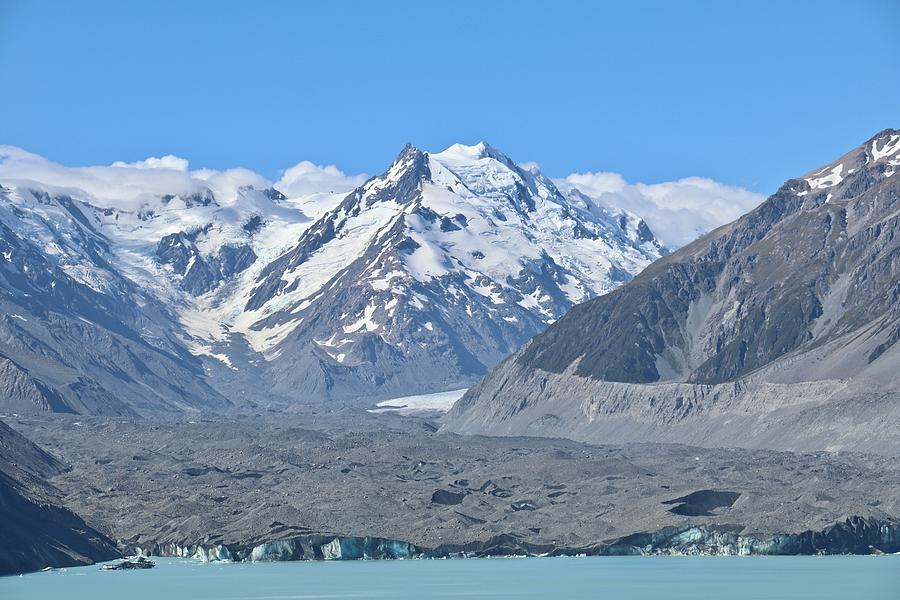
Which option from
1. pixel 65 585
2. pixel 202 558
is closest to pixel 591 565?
pixel 202 558

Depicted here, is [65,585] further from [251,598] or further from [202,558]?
[202,558]

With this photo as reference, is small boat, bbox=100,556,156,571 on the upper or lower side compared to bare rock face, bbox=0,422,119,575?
lower

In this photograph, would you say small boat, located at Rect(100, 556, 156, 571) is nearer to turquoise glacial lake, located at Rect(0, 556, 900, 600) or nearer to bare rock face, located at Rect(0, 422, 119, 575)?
turquoise glacial lake, located at Rect(0, 556, 900, 600)

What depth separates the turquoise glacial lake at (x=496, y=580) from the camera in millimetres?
145125

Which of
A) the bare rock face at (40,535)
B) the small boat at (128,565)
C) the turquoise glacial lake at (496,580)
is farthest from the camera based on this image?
the small boat at (128,565)

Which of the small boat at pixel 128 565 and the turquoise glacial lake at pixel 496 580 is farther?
the small boat at pixel 128 565

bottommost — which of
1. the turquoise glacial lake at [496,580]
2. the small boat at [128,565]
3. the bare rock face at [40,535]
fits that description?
the turquoise glacial lake at [496,580]

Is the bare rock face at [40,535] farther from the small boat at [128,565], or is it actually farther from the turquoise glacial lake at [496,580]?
the small boat at [128,565]

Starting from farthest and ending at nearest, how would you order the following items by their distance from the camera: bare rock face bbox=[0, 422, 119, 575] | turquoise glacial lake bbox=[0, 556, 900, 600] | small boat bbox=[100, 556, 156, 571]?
small boat bbox=[100, 556, 156, 571] → bare rock face bbox=[0, 422, 119, 575] → turquoise glacial lake bbox=[0, 556, 900, 600]

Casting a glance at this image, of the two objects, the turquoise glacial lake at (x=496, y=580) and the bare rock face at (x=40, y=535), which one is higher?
the bare rock face at (x=40, y=535)

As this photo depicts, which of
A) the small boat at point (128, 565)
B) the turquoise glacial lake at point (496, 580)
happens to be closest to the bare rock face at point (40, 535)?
the turquoise glacial lake at point (496, 580)

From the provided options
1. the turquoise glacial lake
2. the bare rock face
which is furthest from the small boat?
the bare rock face

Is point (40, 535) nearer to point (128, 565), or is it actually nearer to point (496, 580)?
point (128, 565)

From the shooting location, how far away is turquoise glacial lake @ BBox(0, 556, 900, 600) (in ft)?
476
